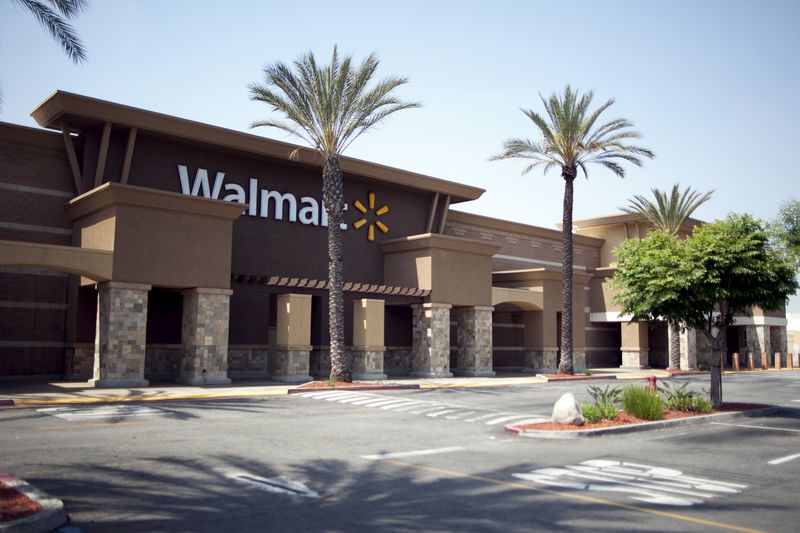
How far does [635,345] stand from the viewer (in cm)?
4834

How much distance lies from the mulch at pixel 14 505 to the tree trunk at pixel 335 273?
1835 centimetres

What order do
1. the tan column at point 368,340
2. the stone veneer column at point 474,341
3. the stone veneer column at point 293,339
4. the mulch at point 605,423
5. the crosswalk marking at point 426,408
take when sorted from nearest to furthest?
the mulch at point 605,423 < the crosswalk marking at point 426,408 < the stone veneer column at point 293,339 < the tan column at point 368,340 < the stone veneer column at point 474,341

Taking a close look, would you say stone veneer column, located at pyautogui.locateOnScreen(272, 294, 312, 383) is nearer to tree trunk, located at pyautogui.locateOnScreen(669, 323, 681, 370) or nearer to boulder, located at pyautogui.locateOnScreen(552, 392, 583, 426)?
boulder, located at pyautogui.locateOnScreen(552, 392, 583, 426)

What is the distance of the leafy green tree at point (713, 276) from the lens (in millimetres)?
20000

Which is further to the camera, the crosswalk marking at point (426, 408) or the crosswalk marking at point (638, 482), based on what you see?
the crosswalk marking at point (426, 408)

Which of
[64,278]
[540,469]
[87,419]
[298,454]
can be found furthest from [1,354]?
[540,469]

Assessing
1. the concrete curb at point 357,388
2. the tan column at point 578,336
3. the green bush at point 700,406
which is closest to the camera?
the green bush at point 700,406

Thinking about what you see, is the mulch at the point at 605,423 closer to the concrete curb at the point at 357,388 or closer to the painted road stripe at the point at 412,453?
the painted road stripe at the point at 412,453

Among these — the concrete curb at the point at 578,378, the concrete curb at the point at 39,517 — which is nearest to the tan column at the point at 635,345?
the concrete curb at the point at 578,378

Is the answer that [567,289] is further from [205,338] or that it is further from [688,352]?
[205,338]

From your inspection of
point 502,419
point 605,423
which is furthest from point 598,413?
point 502,419

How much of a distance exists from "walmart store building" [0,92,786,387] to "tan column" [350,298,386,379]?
3.5 inches

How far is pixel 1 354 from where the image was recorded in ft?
82.6

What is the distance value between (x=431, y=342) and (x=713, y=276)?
15.6 m
